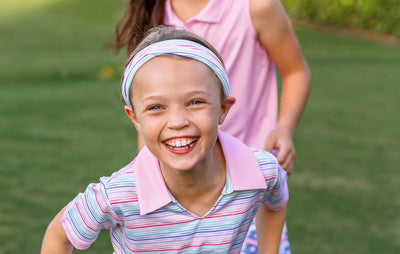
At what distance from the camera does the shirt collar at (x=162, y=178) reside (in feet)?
7.01

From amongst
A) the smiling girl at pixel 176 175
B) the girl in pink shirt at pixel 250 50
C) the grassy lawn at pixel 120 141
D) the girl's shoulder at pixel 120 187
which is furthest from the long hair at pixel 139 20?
the grassy lawn at pixel 120 141

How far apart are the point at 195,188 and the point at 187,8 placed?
0.94m

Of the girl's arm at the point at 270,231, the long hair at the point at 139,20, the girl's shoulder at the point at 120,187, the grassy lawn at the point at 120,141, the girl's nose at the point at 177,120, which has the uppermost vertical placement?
the girl's nose at the point at 177,120

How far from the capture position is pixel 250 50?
9.31 feet

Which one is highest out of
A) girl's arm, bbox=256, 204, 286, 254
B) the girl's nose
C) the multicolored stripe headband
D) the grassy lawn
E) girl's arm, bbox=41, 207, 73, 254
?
the multicolored stripe headband

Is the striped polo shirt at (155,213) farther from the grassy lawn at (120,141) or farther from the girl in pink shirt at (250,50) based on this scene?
the grassy lawn at (120,141)

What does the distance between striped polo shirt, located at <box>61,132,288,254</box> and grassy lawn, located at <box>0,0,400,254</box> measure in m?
2.17

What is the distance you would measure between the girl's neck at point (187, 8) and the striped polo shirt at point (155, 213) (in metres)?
0.78

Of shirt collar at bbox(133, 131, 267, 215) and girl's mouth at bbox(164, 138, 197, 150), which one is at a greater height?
girl's mouth at bbox(164, 138, 197, 150)

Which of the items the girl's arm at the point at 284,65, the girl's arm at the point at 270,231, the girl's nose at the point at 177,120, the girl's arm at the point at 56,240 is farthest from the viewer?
the girl's arm at the point at 284,65

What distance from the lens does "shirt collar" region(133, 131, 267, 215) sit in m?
2.14

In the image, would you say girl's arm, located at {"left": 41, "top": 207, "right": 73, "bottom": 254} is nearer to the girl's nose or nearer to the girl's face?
the girl's face

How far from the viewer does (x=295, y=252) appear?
4395 millimetres

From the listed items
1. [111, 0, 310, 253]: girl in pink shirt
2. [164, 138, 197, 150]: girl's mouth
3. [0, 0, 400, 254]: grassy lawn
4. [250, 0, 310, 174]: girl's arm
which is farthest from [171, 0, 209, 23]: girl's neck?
[0, 0, 400, 254]: grassy lawn
